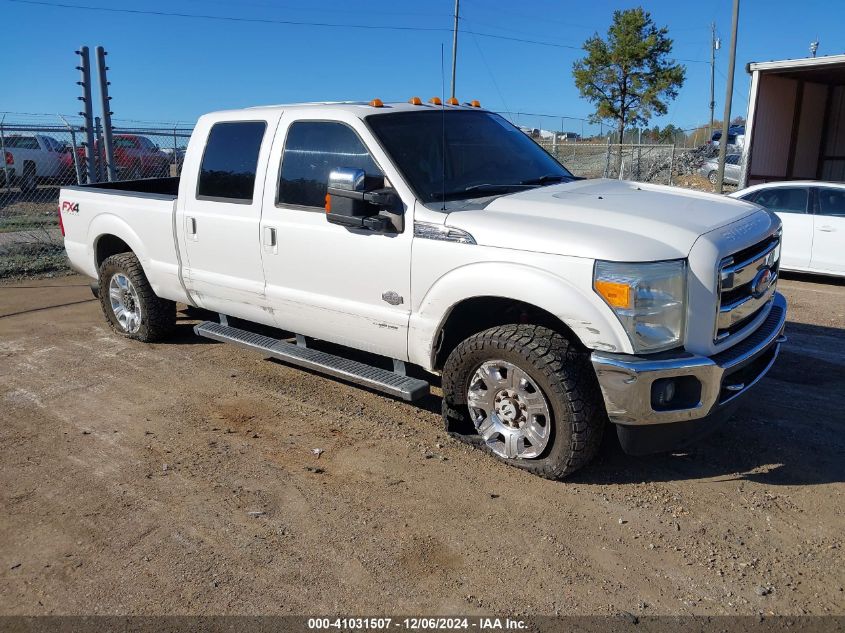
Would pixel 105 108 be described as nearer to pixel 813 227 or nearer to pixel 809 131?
pixel 813 227

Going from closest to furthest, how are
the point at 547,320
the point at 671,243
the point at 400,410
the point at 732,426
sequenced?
1. the point at 671,243
2. the point at 547,320
3. the point at 732,426
4. the point at 400,410

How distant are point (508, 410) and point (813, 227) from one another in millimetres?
7271

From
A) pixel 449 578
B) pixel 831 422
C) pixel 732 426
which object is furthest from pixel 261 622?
pixel 831 422

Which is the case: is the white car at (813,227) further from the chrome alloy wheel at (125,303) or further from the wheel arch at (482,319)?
the chrome alloy wheel at (125,303)

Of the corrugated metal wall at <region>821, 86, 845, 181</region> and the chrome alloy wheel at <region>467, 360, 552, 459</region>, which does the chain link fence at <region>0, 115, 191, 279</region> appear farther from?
the corrugated metal wall at <region>821, 86, 845, 181</region>

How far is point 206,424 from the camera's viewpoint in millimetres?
4891

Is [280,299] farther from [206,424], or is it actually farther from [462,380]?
[462,380]

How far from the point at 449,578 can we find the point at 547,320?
157 cm

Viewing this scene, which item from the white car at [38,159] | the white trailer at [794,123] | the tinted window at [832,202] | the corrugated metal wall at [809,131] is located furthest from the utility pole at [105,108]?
the corrugated metal wall at [809,131]

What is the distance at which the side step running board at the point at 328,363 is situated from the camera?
4461mm

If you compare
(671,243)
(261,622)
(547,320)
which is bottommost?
(261,622)

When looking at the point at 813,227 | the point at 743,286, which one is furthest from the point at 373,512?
the point at 813,227

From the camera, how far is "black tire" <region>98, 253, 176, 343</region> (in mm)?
6453

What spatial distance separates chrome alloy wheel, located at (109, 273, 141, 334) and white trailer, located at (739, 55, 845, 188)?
503 inches
